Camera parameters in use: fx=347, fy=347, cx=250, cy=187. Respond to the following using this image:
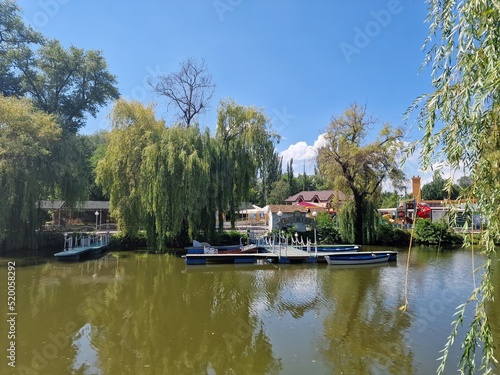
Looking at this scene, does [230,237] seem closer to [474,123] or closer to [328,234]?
[328,234]

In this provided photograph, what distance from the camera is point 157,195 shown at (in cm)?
1805

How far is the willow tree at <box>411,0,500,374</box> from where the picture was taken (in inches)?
116

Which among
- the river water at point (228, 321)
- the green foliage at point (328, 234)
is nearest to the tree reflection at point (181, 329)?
the river water at point (228, 321)

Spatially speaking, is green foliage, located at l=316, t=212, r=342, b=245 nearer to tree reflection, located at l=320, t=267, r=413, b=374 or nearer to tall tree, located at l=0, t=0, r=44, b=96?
tree reflection, located at l=320, t=267, r=413, b=374

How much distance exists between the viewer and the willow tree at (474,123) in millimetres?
2945

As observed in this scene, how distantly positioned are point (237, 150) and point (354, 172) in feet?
27.4

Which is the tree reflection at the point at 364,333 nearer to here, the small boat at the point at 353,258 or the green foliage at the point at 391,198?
the green foliage at the point at 391,198

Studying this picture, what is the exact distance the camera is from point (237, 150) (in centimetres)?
2041

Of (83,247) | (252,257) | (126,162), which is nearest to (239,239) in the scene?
(252,257)

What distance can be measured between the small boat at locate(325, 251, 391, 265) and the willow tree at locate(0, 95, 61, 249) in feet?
49.5

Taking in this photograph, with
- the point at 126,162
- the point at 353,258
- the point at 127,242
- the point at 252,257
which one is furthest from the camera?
the point at 127,242

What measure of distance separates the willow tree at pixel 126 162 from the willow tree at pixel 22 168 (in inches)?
113

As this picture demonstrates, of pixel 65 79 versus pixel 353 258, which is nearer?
pixel 353 258

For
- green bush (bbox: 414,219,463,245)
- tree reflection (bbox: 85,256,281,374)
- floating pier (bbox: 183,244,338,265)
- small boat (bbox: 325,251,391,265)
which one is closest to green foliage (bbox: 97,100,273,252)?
floating pier (bbox: 183,244,338,265)
